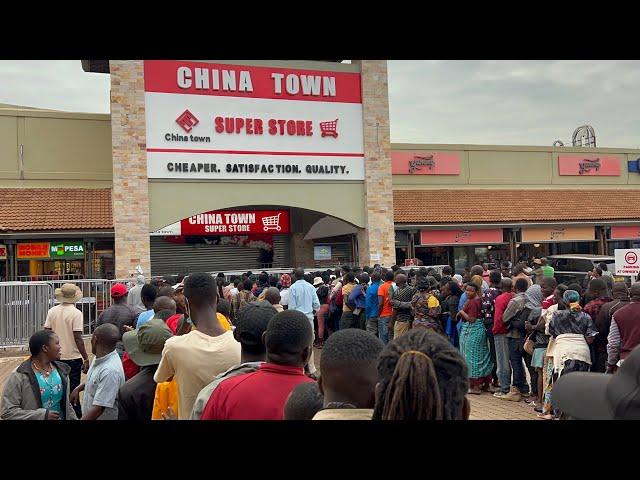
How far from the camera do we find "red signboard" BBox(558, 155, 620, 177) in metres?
26.5

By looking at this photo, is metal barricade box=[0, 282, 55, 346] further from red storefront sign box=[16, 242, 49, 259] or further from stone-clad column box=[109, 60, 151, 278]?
red storefront sign box=[16, 242, 49, 259]

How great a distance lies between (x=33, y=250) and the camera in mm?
18594

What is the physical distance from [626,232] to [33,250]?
902 inches

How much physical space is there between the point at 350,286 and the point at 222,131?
928cm

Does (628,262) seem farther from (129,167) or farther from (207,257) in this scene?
(207,257)

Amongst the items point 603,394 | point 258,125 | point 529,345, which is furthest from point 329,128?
point 603,394

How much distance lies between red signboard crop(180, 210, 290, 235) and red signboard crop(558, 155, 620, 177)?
12784mm

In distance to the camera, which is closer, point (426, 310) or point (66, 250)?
point (426, 310)

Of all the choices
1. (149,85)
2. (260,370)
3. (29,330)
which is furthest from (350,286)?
(149,85)

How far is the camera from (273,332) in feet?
9.66

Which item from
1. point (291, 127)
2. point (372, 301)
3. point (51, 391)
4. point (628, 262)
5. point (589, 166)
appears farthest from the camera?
point (589, 166)

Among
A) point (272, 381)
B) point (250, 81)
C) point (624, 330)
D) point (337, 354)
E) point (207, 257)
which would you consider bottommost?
point (624, 330)

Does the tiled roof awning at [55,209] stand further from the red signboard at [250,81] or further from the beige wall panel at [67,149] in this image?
the red signboard at [250,81]
